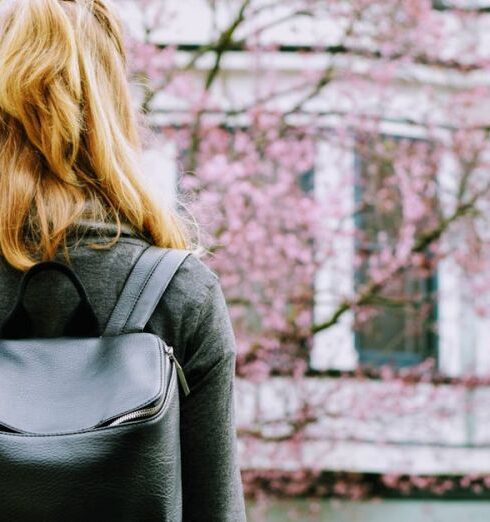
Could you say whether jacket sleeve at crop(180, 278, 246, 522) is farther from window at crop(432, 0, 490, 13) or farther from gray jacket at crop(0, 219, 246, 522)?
window at crop(432, 0, 490, 13)

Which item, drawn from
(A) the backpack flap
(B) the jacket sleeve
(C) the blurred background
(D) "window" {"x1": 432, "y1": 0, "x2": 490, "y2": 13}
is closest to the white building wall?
(C) the blurred background

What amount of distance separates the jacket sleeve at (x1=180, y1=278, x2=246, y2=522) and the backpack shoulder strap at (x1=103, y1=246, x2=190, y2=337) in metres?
0.10

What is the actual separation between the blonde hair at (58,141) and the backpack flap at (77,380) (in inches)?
7.8

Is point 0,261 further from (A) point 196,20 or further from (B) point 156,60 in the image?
(A) point 196,20

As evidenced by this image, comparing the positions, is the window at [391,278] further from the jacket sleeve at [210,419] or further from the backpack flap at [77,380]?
the backpack flap at [77,380]

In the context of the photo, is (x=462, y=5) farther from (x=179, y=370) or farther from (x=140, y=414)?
(x=140, y=414)

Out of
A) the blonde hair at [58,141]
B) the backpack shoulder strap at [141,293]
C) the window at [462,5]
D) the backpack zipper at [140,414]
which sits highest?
the window at [462,5]

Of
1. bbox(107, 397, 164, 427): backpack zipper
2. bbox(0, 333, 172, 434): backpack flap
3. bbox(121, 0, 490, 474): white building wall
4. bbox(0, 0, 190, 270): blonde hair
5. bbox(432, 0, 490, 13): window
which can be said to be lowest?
bbox(121, 0, 490, 474): white building wall

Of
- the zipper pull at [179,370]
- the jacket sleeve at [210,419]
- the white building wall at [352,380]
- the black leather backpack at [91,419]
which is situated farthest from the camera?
the white building wall at [352,380]

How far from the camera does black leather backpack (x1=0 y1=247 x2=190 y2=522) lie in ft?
4.35

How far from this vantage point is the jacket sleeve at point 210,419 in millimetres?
1597

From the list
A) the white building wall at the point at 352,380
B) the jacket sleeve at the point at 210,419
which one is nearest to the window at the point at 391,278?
the white building wall at the point at 352,380

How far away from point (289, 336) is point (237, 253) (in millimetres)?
706

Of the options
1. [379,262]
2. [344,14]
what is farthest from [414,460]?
[344,14]
